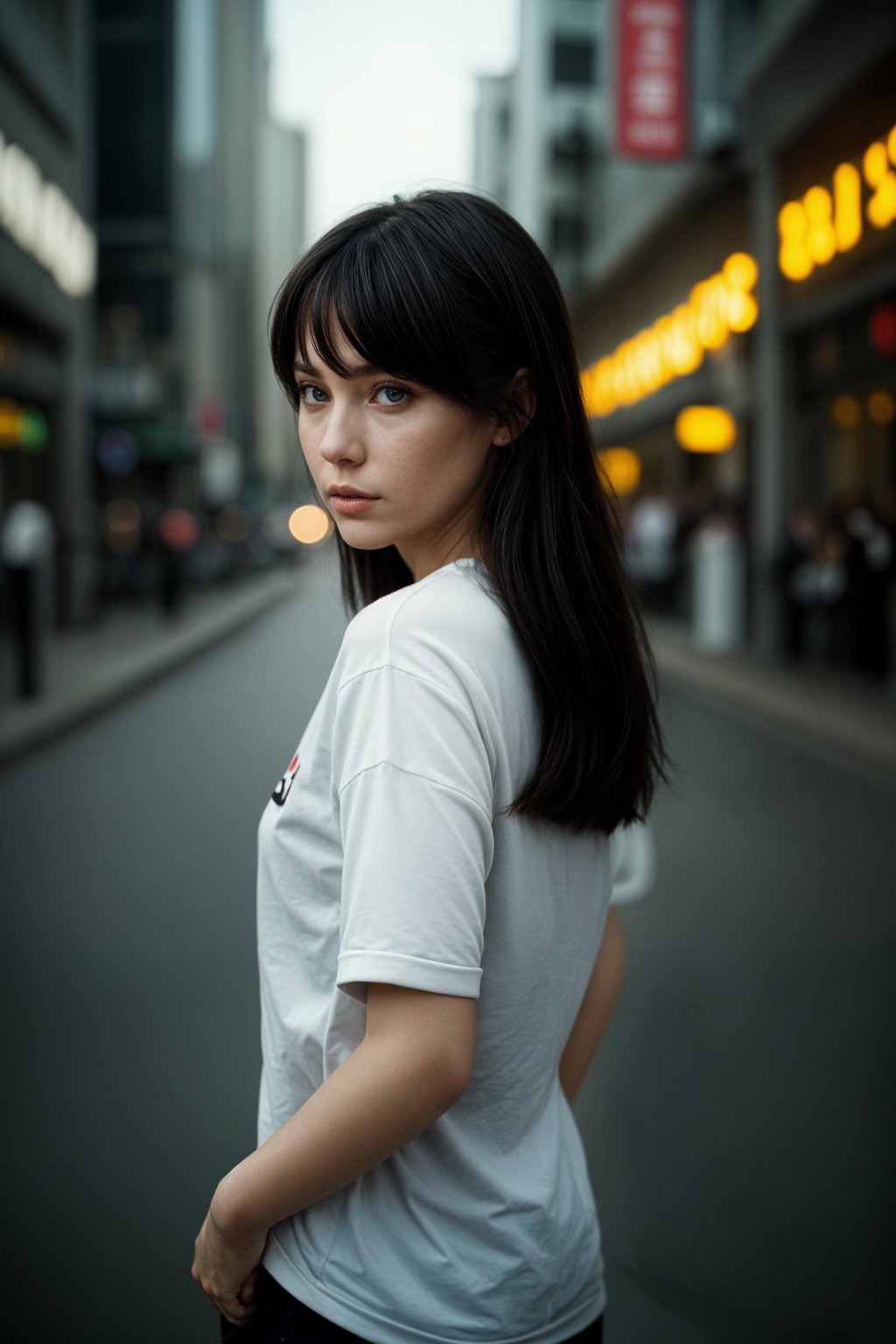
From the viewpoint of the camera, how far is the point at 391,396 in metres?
1.28

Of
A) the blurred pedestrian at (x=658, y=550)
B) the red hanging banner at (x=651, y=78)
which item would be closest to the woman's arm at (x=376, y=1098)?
the red hanging banner at (x=651, y=78)

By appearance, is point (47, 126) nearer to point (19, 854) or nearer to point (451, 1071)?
point (19, 854)

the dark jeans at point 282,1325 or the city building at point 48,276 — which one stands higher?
the city building at point 48,276

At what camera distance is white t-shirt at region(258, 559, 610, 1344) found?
42.8 inches

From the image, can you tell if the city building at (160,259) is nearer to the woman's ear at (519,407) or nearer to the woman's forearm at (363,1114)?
the woman's ear at (519,407)

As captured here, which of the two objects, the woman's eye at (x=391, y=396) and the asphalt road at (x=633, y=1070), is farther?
the asphalt road at (x=633, y=1070)

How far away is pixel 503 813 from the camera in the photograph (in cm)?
123

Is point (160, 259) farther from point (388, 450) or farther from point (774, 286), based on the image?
point (388, 450)

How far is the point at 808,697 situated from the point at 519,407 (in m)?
11.2

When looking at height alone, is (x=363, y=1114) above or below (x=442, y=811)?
below

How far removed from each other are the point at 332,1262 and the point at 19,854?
570 centimetres

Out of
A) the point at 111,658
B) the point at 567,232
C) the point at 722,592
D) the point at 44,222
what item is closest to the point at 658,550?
the point at 722,592

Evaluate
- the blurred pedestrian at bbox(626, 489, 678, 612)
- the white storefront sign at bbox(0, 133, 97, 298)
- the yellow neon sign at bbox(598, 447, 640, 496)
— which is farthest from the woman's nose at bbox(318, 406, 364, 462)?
the yellow neon sign at bbox(598, 447, 640, 496)

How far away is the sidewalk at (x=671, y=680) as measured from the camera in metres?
9.90
